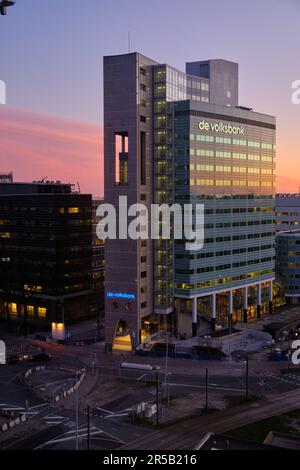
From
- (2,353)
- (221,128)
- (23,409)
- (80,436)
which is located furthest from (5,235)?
(80,436)

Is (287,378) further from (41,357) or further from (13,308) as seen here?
(13,308)

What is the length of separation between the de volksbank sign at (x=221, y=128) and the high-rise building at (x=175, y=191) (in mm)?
229

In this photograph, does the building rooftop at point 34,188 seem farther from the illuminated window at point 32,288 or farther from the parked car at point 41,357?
the parked car at point 41,357

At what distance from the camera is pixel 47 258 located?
153 m

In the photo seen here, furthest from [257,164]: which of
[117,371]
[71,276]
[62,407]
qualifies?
[62,407]

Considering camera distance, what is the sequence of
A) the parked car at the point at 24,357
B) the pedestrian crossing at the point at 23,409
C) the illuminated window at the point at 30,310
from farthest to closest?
the illuminated window at the point at 30,310
the parked car at the point at 24,357
the pedestrian crossing at the point at 23,409

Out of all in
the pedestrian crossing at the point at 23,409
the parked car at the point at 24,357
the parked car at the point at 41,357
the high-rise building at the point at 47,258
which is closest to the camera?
the pedestrian crossing at the point at 23,409

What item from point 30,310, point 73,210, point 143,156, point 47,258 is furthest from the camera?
point 30,310

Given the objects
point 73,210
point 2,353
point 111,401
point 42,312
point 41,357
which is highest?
point 73,210

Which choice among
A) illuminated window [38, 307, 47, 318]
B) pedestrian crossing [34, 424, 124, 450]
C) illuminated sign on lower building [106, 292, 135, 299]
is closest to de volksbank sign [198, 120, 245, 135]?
illuminated sign on lower building [106, 292, 135, 299]

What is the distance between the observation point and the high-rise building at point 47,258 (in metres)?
152

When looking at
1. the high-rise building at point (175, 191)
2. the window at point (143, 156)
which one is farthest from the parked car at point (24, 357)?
the window at point (143, 156)

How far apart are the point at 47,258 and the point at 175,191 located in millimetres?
42086

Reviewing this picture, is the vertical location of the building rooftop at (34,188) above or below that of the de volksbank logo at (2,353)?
above
